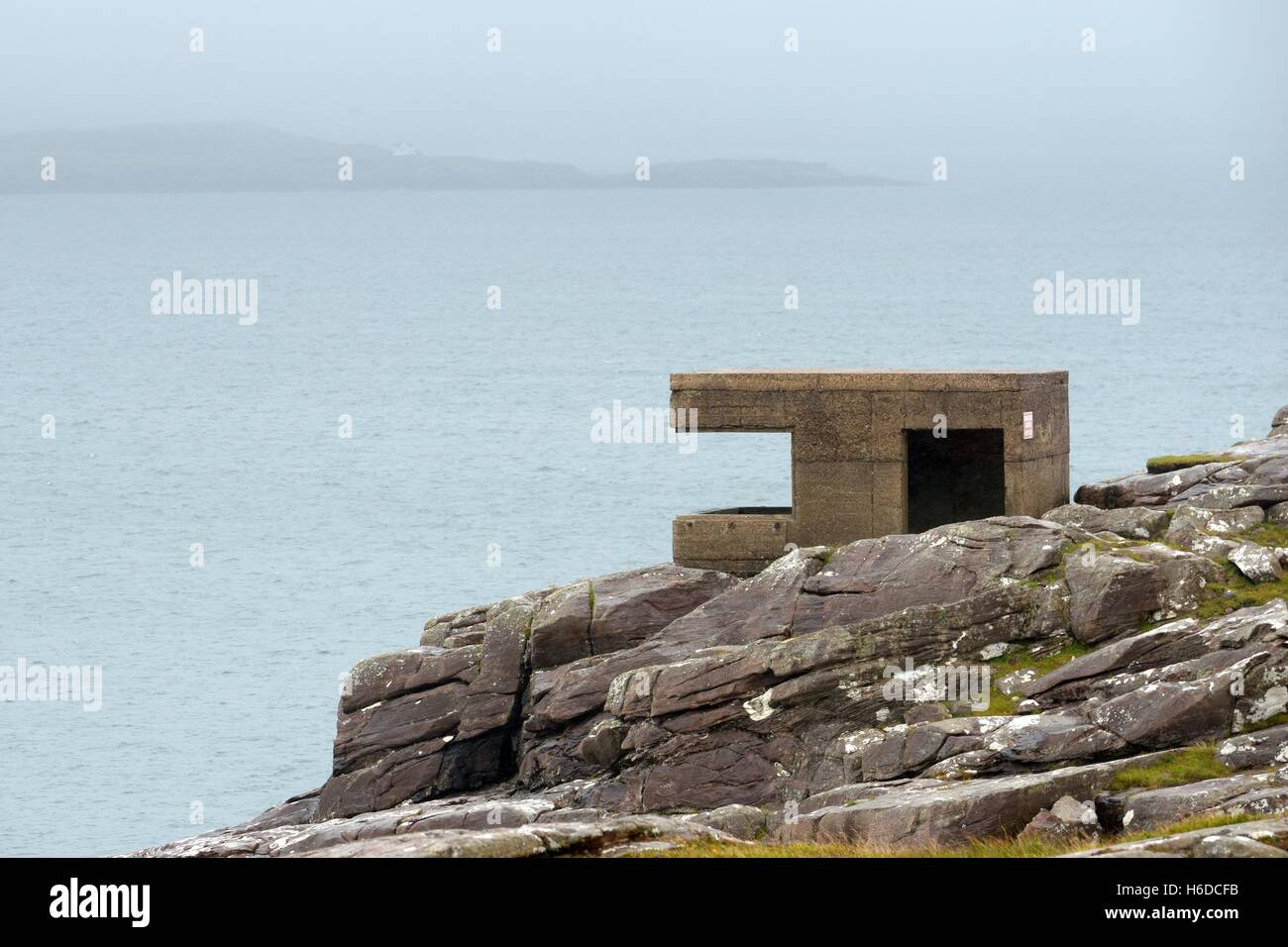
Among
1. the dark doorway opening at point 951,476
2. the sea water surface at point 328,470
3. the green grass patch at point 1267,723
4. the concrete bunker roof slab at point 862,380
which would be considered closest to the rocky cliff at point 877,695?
the green grass patch at point 1267,723

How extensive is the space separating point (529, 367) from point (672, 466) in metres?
42.4

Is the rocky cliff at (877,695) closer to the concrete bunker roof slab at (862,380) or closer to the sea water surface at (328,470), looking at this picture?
the concrete bunker roof slab at (862,380)

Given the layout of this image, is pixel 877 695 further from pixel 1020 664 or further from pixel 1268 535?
pixel 1268 535

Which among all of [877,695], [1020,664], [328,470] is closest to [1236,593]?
[1020,664]

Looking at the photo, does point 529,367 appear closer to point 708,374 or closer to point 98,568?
point 98,568

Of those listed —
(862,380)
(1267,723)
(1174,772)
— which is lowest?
(1174,772)

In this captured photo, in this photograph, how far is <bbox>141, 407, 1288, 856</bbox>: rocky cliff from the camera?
2148 cm

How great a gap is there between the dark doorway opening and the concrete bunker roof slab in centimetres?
184

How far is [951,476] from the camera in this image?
32.8 m

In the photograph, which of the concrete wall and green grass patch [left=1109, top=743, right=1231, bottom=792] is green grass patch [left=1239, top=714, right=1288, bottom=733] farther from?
the concrete wall

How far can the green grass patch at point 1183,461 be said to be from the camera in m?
30.6

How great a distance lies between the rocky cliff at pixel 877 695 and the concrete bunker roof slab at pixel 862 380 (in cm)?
221

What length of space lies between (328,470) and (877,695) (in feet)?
336

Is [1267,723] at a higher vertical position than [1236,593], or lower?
lower
